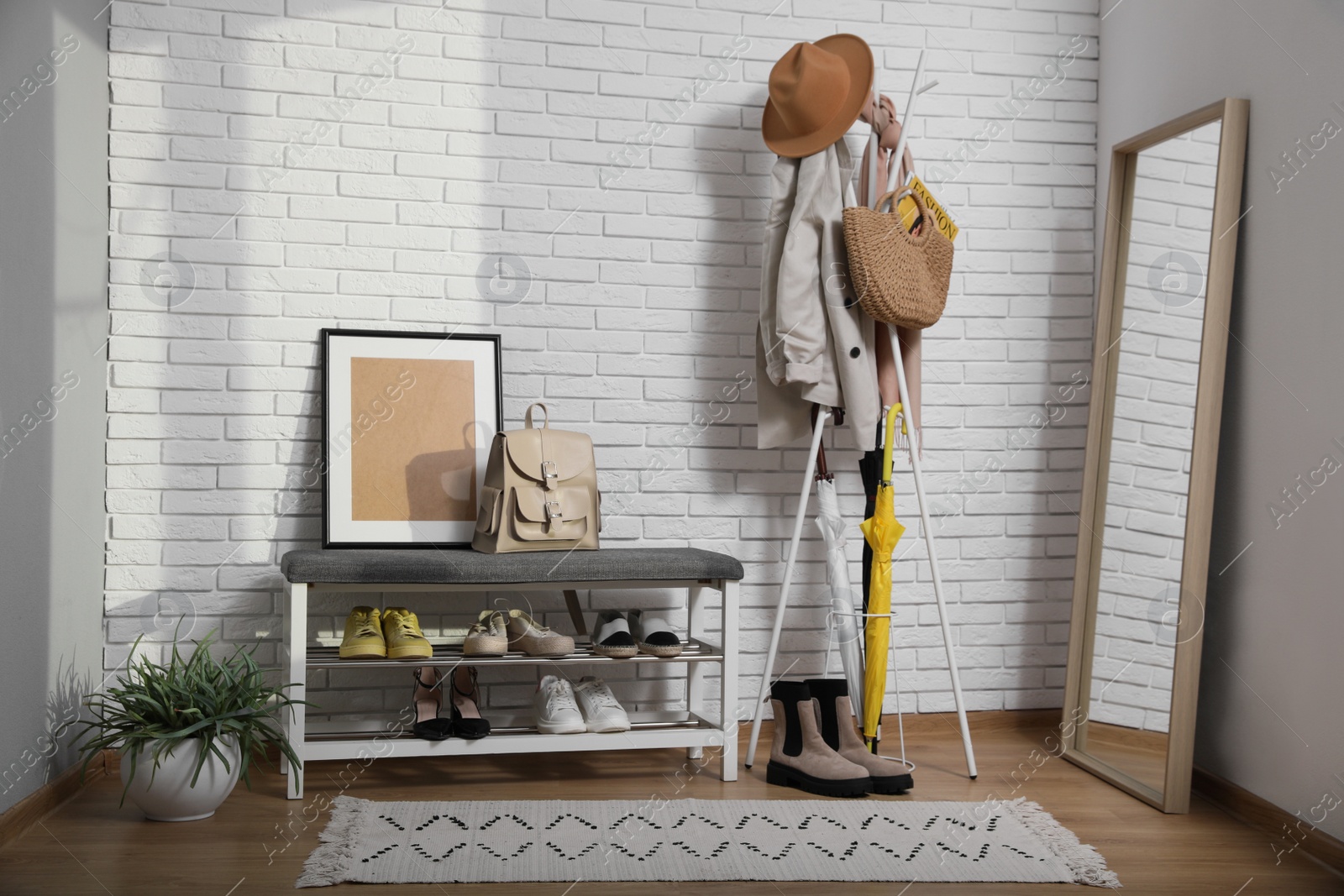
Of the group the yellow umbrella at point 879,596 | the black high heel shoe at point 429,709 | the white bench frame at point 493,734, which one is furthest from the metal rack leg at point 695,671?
the black high heel shoe at point 429,709

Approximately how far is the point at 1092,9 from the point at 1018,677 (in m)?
2.02

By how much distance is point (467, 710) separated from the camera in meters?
2.51

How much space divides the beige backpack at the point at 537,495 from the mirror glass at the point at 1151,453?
1388 mm

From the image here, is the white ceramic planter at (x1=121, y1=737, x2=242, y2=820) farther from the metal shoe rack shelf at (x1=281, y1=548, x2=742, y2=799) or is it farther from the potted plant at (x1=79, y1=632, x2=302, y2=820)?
the metal shoe rack shelf at (x1=281, y1=548, x2=742, y2=799)

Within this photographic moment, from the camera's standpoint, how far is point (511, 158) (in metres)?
2.85

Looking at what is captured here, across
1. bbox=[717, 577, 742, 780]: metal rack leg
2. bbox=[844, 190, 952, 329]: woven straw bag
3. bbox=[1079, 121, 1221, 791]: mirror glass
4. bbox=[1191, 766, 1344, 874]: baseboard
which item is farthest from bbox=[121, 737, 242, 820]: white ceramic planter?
bbox=[1191, 766, 1344, 874]: baseboard

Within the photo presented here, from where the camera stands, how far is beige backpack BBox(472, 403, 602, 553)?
8.15 feet

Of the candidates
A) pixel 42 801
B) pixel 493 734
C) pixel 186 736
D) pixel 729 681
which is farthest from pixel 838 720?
pixel 42 801

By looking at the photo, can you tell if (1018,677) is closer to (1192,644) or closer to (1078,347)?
(1192,644)

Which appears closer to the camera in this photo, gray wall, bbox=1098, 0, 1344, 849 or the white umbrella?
gray wall, bbox=1098, 0, 1344, 849

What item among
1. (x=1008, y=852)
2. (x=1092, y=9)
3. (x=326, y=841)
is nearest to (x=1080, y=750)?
(x=1008, y=852)

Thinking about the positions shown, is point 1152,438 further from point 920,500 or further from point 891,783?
point 891,783

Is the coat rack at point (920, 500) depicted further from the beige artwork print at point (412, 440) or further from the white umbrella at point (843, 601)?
the beige artwork print at point (412, 440)

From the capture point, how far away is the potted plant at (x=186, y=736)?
2.13 metres
